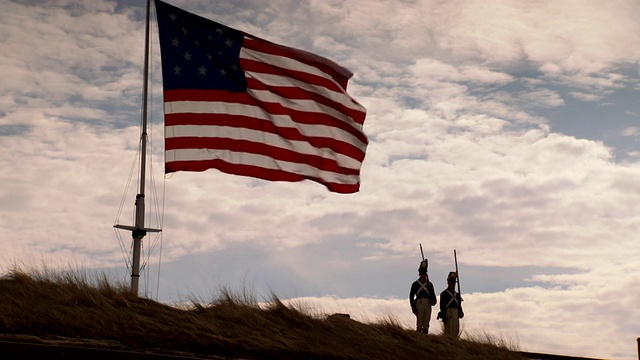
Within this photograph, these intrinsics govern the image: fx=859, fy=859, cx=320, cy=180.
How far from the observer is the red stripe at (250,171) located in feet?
54.6

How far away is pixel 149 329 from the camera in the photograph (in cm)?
1378

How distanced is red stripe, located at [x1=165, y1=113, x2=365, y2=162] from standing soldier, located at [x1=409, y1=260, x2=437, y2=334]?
3599mm

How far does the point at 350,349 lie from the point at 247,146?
4.79 m

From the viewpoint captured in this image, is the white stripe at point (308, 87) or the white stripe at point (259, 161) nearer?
the white stripe at point (259, 161)

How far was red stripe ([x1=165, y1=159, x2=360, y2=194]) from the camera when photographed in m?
16.7

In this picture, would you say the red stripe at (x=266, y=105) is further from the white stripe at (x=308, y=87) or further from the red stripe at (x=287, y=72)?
the red stripe at (x=287, y=72)

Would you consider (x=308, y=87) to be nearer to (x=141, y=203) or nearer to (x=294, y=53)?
(x=294, y=53)

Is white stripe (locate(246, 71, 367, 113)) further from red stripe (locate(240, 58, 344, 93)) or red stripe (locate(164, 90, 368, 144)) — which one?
red stripe (locate(164, 90, 368, 144))

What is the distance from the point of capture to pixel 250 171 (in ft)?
57.0

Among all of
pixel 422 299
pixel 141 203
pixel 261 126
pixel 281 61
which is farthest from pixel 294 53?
pixel 422 299

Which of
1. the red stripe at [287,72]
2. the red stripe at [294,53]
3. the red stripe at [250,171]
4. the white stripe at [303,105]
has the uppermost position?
the red stripe at [294,53]

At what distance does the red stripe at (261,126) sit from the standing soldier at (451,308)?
4370mm

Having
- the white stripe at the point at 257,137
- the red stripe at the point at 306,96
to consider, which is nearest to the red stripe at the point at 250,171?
the white stripe at the point at 257,137

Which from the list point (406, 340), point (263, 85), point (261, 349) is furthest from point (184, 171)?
point (406, 340)
